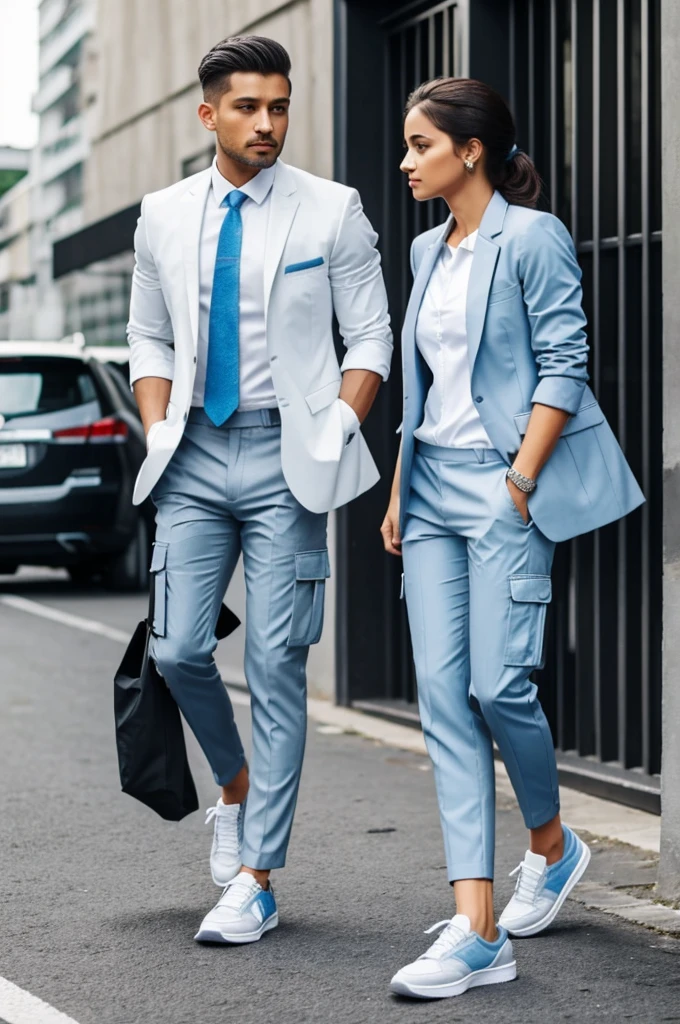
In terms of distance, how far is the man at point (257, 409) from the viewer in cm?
428

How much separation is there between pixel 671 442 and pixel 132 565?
8.65 meters

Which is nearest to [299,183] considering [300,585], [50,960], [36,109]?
[300,585]

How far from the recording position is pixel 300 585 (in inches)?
172

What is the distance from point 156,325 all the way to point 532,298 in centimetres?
101

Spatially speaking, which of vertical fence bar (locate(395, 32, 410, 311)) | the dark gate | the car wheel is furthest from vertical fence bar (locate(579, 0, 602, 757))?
the car wheel

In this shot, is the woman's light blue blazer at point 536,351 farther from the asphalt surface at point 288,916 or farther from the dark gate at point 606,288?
the dark gate at point 606,288

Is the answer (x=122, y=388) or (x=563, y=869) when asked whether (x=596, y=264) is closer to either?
(x=563, y=869)

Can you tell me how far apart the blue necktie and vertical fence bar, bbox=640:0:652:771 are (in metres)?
1.92

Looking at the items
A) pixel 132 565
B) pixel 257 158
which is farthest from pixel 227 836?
pixel 132 565

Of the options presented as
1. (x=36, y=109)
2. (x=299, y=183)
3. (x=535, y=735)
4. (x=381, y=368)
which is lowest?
(x=535, y=735)

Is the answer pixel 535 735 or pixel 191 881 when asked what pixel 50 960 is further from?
pixel 535 735

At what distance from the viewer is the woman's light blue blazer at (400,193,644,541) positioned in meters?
4.04

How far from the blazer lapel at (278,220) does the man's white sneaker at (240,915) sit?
1.39 m

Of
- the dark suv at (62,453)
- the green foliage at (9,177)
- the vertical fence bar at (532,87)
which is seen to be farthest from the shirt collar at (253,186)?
the green foliage at (9,177)
